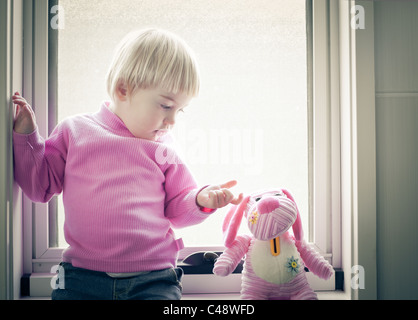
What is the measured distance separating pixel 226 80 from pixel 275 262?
57cm

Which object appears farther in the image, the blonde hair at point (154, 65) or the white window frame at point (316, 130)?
the white window frame at point (316, 130)

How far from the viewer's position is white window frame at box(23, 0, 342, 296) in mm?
1095

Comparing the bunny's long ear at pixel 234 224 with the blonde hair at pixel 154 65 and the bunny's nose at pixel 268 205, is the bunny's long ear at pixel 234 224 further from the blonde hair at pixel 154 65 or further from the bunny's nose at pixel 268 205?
the blonde hair at pixel 154 65

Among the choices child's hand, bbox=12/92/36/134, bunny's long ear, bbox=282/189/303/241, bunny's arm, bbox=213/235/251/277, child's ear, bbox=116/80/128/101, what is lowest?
bunny's arm, bbox=213/235/251/277

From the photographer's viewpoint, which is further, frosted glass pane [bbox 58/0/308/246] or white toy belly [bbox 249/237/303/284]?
frosted glass pane [bbox 58/0/308/246]

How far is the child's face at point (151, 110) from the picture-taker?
37.1 inches

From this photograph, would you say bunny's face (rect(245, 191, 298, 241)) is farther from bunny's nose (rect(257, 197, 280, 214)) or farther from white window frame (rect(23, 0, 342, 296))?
white window frame (rect(23, 0, 342, 296))

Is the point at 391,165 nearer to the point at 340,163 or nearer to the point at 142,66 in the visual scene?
the point at 340,163

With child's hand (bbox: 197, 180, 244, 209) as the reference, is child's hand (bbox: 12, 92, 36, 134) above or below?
above

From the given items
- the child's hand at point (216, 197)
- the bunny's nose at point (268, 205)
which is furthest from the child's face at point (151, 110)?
the bunny's nose at point (268, 205)

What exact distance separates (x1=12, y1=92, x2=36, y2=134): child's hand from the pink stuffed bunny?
22.0 inches

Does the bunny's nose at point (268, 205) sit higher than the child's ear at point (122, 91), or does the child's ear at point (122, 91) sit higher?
the child's ear at point (122, 91)

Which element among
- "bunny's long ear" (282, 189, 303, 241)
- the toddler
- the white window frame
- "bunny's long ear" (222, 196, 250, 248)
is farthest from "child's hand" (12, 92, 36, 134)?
"bunny's long ear" (282, 189, 303, 241)
